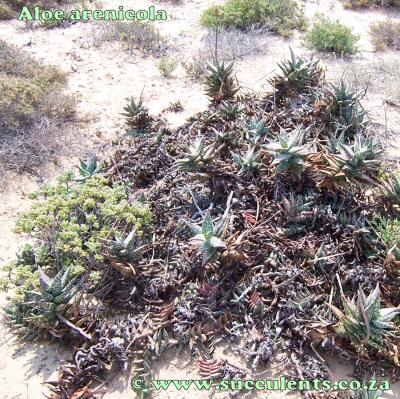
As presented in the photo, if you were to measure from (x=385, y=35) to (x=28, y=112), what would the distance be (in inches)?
262

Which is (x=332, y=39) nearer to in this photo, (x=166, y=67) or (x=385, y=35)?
(x=385, y=35)

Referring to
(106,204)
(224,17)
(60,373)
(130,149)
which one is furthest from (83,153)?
(224,17)

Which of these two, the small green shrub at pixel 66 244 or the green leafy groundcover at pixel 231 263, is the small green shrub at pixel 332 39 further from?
the small green shrub at pixel 66 244

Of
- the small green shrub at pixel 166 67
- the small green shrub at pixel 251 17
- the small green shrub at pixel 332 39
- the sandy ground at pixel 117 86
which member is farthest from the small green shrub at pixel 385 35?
the small green shrub at pixel 166 67

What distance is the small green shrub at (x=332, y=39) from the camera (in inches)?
296

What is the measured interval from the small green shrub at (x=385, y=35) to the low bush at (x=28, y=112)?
5.68m

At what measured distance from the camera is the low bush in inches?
209

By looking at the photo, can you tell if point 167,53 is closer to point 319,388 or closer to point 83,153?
point 83,153

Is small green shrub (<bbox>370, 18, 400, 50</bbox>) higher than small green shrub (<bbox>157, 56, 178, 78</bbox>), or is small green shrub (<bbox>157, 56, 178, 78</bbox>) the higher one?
small green shrub (<bbox>370, 18, 400, 50</bbox>)

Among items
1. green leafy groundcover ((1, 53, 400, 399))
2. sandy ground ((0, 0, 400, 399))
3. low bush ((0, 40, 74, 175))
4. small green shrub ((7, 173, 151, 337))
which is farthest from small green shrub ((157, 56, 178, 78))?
small green shrub ((7, 173, 151, 337))

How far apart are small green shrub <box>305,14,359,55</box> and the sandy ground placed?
205mm

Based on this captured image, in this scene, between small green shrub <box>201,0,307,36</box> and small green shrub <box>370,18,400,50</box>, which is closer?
small green shrub <box>370,18,400,50</box>

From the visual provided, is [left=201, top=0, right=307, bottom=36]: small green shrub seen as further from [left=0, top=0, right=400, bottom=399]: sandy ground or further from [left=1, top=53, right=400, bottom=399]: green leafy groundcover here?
[left=1, top=53, right=400, bottom=399]: green leafy groundcover

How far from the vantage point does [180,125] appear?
5582 millimetres
